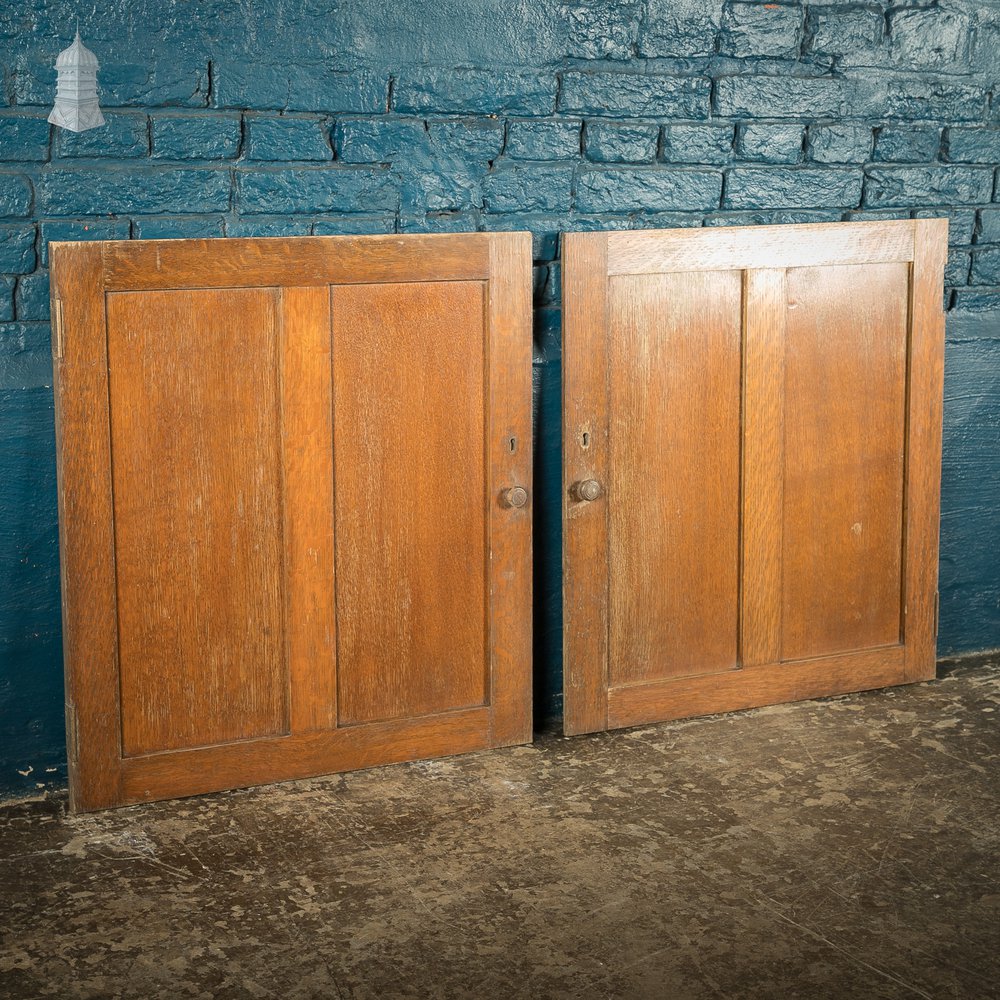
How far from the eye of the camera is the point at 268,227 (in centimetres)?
373

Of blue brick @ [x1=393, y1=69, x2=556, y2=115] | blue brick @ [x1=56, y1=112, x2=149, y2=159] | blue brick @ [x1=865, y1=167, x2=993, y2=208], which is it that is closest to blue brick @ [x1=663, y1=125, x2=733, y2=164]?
blue brick @ [x1=393, y1=69, x2=556, y2=115]

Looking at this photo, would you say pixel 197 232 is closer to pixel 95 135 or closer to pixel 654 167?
pixel 95 135

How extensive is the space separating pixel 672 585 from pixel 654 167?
1.21 metres

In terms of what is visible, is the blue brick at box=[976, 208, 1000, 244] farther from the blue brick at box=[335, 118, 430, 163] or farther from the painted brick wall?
the blue brick at box=[335, 118, 430, 163]

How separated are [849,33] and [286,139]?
173 centimetres

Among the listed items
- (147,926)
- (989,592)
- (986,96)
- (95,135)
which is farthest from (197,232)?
(989,592)

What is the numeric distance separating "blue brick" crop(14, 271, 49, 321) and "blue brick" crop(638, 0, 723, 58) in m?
1.75

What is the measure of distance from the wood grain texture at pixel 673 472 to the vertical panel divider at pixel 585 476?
4cm

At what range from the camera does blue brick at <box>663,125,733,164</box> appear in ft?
13.6

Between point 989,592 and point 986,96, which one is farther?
point 989,592

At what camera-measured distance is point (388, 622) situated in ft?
12.9

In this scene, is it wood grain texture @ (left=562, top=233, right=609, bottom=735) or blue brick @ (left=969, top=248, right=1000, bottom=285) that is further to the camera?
blue brick @ (left=969, top=248, right=1000, bottom=285)

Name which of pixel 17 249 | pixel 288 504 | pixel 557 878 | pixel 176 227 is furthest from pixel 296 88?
pixel 557 878

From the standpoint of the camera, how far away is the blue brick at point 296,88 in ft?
12.0
